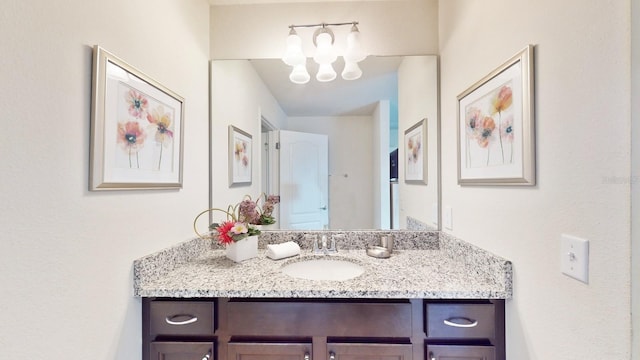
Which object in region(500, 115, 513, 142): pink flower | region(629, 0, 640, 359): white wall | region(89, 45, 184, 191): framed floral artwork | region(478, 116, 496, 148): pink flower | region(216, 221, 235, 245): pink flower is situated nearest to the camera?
region(629, 0, 640, 359): white wall

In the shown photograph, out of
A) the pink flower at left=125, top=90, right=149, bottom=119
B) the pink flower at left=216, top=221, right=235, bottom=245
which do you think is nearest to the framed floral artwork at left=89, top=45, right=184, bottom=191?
the pink flower at left=125, top=90, right=149, bottom=119

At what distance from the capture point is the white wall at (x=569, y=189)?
1.88 feet

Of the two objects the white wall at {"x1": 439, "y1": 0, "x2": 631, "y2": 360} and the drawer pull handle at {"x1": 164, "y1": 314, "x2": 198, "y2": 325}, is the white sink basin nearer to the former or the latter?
the drawer pull handle at {"x1": 164, "y1": 314, "x2": 198, "y2": 325}

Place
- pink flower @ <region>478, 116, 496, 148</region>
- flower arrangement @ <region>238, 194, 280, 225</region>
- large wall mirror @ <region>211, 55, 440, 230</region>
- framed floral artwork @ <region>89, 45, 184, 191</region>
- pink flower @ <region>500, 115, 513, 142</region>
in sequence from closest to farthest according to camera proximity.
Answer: framed floral artwork @ <region>89, 45, 184, 191</region>
pink flower @ <region>500, 115, 513, 142</region>
pink flower @ <region>478, 116, 496, 148</region>
flower arrangement @ <region>238, 194, 280, 225</region>
large wall mirror @ <region>211, 55, 440, 230</region>

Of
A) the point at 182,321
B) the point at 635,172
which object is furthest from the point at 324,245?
the point at 635,172

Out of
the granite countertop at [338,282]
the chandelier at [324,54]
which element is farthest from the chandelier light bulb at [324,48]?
the granite countertop at [338,282]

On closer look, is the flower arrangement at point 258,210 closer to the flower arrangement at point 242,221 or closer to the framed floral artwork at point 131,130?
the flower arrangement at point 242,221

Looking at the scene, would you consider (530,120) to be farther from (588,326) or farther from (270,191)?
(270,191)

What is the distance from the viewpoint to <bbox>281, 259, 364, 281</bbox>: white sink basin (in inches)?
51.7

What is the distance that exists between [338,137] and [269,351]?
115 centimetres

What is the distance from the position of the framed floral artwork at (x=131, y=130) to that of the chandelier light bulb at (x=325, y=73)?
75 cm

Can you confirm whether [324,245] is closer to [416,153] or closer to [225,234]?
[225,234]

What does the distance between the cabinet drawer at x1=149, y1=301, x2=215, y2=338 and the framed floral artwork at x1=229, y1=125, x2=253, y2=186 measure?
2.45 ft

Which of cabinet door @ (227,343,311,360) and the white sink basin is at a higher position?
the white sink basin
